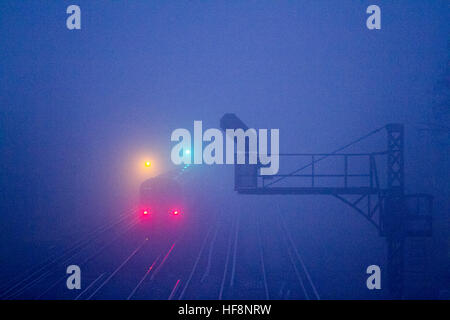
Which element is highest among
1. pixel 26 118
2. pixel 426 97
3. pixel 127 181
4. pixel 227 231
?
pixel 426 97

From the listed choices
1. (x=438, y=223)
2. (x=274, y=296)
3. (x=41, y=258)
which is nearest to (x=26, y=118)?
(x=41, y=258)

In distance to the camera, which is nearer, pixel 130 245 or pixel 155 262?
pixel 155 262

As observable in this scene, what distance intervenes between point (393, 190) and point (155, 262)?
11.4m

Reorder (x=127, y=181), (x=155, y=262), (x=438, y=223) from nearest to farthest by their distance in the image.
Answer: (x=155, y=262) < (x=438, y=223) < (x=127, y=181)

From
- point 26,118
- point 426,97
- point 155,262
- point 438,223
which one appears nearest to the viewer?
point 155,262

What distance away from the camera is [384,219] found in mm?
12391

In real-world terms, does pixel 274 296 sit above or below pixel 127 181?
below

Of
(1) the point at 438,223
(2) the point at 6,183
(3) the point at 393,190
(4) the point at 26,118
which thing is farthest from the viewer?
(4) the point at 26,118

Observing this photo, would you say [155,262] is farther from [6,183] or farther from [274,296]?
[6,183]

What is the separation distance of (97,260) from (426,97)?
5159cm

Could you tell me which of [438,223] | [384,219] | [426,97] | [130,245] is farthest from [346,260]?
[426,97]

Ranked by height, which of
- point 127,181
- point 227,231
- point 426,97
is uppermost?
point 426,97

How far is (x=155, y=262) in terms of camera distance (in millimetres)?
16031

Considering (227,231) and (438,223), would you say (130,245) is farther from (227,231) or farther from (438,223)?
(438,223)
